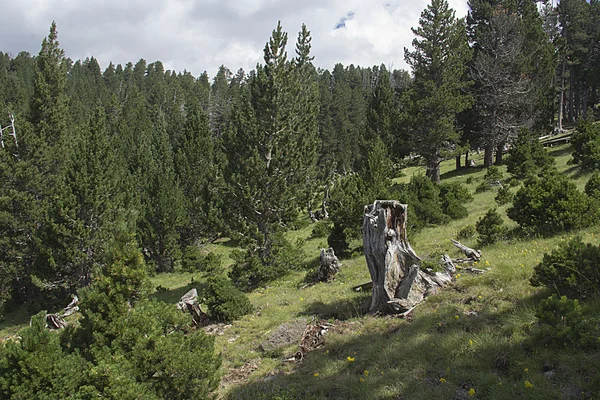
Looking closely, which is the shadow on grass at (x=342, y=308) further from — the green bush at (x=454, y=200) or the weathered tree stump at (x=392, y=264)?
the green bush at (x=454, y=200)

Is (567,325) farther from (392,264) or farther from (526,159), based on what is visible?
(526,159)

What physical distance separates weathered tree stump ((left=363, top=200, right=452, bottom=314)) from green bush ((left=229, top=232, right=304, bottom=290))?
7.43 meters

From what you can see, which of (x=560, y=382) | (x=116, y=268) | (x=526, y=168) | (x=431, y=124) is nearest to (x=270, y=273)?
(x=116, y=268)

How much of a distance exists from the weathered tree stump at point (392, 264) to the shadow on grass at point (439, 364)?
95cm

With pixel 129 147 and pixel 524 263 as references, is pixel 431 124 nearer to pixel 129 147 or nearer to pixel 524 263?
pixel 524 263

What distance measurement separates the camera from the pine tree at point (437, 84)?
28266 millimetres

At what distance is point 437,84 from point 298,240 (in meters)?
19.6

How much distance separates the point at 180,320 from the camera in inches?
281

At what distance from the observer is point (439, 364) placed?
5.62 metres

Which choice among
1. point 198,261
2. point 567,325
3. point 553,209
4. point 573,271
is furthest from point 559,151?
point 567,325

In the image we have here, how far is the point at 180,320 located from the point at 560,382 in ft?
19.7

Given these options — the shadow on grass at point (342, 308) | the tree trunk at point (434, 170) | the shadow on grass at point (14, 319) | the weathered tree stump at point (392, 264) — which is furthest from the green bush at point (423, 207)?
the shadow on grass at point (14, 319)

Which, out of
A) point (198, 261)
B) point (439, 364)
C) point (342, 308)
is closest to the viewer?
point (439, 364)

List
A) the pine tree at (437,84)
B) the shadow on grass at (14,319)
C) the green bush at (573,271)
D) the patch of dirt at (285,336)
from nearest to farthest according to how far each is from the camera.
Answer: the green bush at (573,271) < the patch of dirt at (285,336) < the shadow on grass at (14,319) < the pine tree at (437,84)
